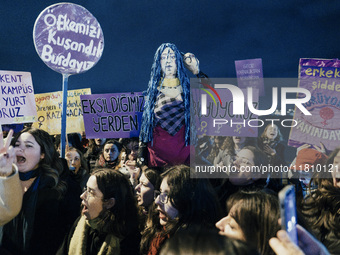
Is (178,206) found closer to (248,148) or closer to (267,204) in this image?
(267,204)

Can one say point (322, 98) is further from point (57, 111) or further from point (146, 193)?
point (57, 111)

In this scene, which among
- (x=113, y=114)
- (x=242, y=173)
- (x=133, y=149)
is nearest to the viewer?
(x=242, y=173)

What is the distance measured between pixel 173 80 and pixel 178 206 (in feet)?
5.13

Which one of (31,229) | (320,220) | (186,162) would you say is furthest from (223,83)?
(31,229)

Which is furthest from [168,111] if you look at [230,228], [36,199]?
[230,228]

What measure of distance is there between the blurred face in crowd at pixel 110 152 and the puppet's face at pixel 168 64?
87.7 inches

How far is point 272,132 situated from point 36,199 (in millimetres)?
3603

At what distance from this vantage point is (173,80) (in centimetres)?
366

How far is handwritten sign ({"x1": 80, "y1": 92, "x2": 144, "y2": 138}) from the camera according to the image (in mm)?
4656

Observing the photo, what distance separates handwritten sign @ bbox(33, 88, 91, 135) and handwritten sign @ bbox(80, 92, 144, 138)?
2.93 feet

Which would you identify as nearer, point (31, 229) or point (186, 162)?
point (31, 229)

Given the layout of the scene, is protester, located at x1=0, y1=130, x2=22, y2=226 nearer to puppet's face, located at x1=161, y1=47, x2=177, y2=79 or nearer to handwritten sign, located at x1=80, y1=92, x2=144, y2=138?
puppet's face, located at x1=161, y1=47, x2=177, y2=79

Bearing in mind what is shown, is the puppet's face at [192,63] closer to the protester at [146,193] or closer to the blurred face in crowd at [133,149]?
the protester at [146,193]

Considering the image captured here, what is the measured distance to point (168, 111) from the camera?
3559 mm
